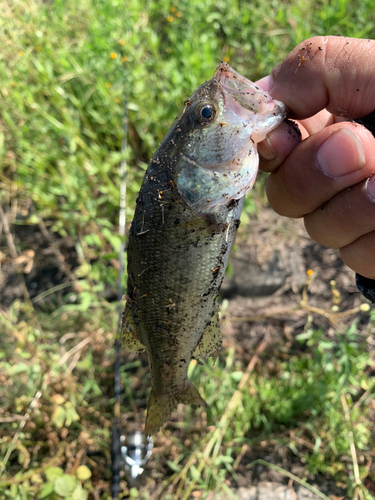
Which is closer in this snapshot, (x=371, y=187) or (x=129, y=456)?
(x=371, y=187)

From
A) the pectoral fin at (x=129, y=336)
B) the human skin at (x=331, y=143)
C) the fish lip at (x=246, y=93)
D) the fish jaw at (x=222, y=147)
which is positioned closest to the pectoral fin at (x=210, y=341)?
the pectoral fin at (x=129, y=336)

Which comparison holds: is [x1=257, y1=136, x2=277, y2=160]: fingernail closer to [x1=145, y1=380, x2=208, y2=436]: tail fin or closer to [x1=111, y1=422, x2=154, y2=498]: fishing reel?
[x1=145, y1=380, x2=208, y2=436]: tail fin

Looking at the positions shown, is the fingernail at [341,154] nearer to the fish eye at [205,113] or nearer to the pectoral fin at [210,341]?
the fish eye at [205,113]

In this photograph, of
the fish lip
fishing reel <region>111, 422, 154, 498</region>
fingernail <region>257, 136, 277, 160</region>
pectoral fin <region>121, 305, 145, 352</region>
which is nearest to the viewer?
the fish lip

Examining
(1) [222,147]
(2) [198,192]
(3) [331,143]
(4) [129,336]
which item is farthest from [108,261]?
(3) [331,143]

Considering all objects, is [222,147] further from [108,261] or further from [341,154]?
[108,261]

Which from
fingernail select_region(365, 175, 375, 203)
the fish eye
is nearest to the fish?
the fish eye

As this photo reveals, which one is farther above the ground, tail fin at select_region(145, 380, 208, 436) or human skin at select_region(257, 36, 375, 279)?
human skin at select_region(257, 36, 375, 279)
